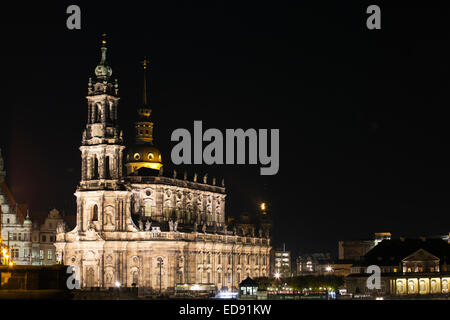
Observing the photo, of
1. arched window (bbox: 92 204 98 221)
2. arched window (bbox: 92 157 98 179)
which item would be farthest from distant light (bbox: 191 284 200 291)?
arched window (bbox: 92 157 98 179)

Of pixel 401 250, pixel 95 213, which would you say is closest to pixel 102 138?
pixel 95 213

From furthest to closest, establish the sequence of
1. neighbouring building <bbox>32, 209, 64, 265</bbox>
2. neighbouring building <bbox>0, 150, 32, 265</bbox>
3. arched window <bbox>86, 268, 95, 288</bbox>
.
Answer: neighbouring building <bbox>32, 209, 64, 265</bbox> < neighbouring building <bbox>0, 150, 32, 265</bbox> < arched window <bbox>86, 268, 95, 288</bbox>

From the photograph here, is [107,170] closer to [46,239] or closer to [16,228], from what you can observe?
[16,228]

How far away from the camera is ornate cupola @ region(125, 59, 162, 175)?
166 meters

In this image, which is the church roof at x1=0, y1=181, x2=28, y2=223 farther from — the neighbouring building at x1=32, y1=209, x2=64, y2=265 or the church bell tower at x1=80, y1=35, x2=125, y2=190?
the church bell tower at x1=80, y1=35, x2=125, y2=190

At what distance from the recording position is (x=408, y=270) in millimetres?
162375

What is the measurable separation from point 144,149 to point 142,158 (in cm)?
164

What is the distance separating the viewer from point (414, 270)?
162 metres

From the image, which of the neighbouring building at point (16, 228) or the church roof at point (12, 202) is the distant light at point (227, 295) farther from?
the church roof at point (12, 202)

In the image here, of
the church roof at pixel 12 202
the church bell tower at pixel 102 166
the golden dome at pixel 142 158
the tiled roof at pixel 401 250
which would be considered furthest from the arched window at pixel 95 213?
the tiled roof at pixel 401 250

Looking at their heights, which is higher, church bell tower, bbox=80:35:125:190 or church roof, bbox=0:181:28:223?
church bell tower, bbox=80:35:125:190

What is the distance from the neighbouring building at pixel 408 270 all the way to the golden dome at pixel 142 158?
111 ft
